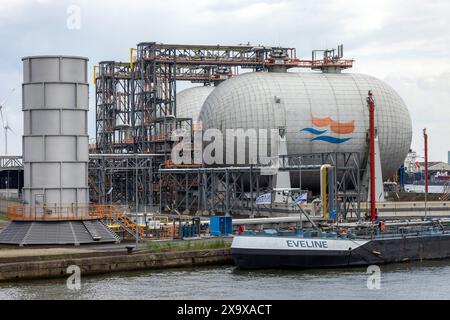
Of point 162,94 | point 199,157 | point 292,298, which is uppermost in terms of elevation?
point 162,94

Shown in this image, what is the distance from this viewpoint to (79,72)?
61.6m

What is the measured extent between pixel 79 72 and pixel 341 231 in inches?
744

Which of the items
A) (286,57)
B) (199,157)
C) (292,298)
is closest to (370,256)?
(292,298)

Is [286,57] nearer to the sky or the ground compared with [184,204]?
nearer to the sky

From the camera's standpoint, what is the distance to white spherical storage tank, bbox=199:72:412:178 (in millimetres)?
108312

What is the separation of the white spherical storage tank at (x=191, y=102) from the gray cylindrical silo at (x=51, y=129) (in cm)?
7502

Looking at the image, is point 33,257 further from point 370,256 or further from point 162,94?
point 162,94

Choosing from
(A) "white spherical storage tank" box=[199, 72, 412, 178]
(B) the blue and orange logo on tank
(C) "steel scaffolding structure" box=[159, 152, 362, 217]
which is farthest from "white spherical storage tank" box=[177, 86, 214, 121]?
(B) the blue and orange logo on tank

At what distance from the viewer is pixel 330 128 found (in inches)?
4313

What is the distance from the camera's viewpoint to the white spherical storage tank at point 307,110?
108312 millimetres

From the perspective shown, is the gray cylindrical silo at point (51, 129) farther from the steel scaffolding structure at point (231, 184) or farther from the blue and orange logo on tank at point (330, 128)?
the blue and orange logo on tank at point (330, 128)

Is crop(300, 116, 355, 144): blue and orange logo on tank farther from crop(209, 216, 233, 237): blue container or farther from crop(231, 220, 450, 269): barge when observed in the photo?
crop(231, 220, 450, 269): barge

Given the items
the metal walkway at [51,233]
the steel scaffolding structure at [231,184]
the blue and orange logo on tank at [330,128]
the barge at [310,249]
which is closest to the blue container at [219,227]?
the metal walkway at [51,233]
